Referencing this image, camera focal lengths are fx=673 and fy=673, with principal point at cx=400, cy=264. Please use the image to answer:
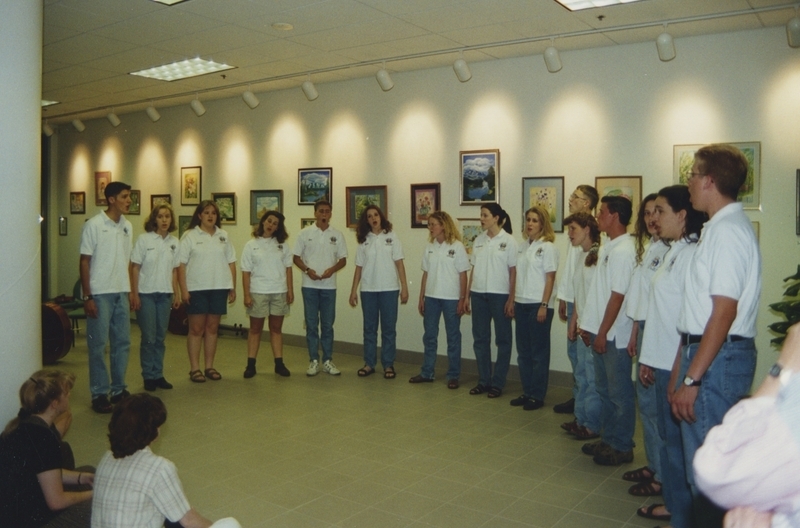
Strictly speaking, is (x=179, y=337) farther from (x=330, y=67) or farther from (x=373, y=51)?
(x=373, y=51)

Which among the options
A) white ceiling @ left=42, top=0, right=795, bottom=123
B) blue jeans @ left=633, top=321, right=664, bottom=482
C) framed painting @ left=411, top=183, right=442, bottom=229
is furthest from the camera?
framed painting @ left=411, top=183, right=442, bottom=229

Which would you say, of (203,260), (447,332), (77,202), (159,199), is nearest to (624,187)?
(447,332)

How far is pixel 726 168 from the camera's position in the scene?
2811 mm

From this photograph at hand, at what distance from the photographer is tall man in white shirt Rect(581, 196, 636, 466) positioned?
14.0 ft

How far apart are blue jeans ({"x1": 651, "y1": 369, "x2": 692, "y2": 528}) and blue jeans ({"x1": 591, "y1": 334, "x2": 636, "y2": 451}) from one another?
1.04 metres

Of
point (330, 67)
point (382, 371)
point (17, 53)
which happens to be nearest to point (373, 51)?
point (330, 67)

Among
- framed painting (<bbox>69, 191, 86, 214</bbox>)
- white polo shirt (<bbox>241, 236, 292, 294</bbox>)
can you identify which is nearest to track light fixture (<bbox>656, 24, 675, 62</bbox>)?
white polo shirt (<bbox>241, 236, 292, 294</bbox>)

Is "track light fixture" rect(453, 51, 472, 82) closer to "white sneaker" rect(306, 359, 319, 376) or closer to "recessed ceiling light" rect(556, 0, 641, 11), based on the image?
"recessed ceiling light" rect(556, 0, 641, 11)

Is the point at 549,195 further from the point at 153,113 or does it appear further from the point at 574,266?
the point at 153,113

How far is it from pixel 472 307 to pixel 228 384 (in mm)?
2651

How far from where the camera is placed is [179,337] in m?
10.0

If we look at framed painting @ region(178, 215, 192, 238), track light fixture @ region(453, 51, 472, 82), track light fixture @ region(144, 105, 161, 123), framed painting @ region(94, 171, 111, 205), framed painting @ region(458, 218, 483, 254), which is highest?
track light fixture @ region(144, 105, 161, 123)

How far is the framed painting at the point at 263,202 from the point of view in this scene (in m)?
9.48

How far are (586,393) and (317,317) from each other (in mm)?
3393
